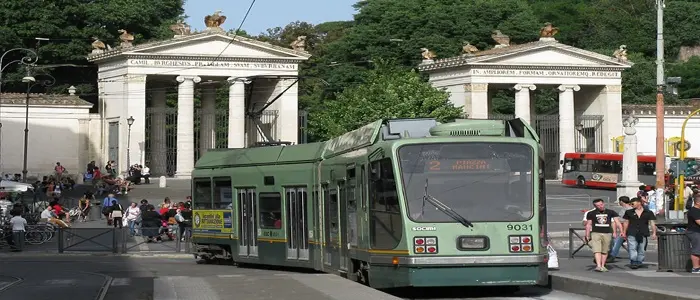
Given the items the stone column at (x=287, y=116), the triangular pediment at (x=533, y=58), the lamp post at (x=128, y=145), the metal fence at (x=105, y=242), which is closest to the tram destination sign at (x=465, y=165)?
the metal fence at (x=105, y=242)

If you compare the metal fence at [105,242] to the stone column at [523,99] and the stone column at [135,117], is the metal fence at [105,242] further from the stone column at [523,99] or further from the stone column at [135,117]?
the stone column at [523,99]

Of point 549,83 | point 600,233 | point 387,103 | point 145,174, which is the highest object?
point 549,83

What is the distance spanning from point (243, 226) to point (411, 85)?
5150 cm

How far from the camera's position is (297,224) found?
2755 centimetres

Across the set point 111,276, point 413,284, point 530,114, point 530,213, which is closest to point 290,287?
point 413,284

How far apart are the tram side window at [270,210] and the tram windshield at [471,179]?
841cm

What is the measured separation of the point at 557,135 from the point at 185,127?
23.3m

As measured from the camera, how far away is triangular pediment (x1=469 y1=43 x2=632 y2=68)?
86188 millimetres

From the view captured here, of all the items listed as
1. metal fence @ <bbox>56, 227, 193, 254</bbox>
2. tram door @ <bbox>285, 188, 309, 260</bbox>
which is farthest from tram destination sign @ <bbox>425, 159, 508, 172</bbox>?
metal fence @ <bbox>56, 227, 193, 254</bbox>

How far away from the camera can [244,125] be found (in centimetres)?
8331

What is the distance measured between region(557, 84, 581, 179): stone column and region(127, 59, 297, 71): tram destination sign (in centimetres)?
1705

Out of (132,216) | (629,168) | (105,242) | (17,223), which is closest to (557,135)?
(629,168)

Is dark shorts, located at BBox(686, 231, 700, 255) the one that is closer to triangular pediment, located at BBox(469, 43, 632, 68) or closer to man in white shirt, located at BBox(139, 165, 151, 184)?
man in white shirt, located at BBox(139, 165, 151, 184)

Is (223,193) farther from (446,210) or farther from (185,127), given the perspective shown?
(185,127)
